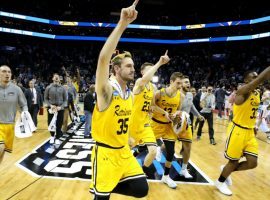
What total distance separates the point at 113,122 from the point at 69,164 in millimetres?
4141

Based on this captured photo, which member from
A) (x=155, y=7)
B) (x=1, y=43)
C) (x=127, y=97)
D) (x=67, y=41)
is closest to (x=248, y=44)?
(x=155, y=7)

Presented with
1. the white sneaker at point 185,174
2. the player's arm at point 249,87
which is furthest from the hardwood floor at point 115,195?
the player's arm at point 249,87

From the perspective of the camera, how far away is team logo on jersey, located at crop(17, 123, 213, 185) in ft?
20.3

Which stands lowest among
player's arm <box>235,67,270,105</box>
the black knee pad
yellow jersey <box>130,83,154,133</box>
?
the black knee pad

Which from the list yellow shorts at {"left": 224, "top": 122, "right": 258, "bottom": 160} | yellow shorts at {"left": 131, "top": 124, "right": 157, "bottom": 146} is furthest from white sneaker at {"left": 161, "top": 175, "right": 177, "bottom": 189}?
yellow shorts at {"left": 224, "top": 122, "right": 258, "bottom": 160}

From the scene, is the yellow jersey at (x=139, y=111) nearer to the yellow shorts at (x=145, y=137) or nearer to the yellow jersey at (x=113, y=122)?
the yellow shorts at (x=145, y=137)

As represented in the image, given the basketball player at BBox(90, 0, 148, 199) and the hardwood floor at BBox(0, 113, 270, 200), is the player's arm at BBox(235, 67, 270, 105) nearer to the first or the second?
the basketball player at BBox(90, 0, 148, 199)

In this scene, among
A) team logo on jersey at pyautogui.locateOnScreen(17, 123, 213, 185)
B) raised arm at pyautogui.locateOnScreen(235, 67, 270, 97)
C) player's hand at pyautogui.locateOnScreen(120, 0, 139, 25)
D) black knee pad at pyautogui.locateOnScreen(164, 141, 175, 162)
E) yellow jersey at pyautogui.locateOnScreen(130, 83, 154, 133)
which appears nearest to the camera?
player's hand at pyautogui.locateOnScreen(120, 0, 139, 25)

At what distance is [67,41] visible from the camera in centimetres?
3497

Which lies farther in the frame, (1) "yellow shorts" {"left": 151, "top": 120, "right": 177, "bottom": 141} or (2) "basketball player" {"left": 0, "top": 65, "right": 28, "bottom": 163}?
(1) "yellow shorts" {"left": 151, "top": 120, "right": 177, "bottom": 141}

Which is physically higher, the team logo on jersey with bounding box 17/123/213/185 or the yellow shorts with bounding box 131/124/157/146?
the yellow shorts with bounding box 131/124/157/146

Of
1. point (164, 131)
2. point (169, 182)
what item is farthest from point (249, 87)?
point (169, 182)

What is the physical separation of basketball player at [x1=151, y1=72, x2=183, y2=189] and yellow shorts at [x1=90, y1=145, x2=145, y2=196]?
8.16 ft

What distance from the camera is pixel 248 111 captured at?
5070mm
